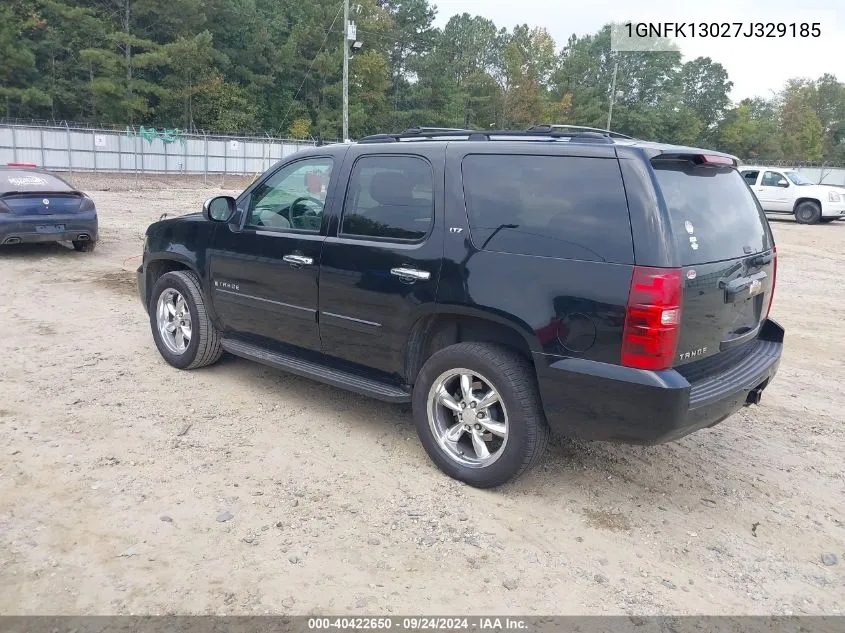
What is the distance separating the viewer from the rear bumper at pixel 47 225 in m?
10.0

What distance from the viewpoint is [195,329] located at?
5.52 metres

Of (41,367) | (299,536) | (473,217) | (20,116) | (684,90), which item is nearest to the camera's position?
(299,536)

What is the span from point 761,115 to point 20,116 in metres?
84.4

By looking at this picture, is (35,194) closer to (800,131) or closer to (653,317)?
(653,317)

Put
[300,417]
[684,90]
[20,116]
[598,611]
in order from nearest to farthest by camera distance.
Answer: [598,611], [300,417], [20,116], [684,90]

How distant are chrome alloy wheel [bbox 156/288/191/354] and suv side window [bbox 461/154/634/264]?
294 cm

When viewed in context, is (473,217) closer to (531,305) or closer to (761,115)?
(531,305)

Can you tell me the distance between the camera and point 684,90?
7669cm

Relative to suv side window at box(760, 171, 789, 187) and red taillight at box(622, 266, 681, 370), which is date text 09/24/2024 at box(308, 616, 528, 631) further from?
suv side window at box(760, 171, 789, 187)

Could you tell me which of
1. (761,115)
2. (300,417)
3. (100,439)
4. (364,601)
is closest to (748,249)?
(364,601)

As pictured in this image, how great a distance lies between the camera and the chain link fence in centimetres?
3012

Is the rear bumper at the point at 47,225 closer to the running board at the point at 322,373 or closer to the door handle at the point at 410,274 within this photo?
the running board at the point at 322,373


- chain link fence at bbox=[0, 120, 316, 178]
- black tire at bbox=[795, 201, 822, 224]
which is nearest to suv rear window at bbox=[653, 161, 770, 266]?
black tire at bbox=[795, 201, 822, 224]

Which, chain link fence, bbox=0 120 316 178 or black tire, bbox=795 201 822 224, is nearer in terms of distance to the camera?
black tire, bbox=795 201 822 224
